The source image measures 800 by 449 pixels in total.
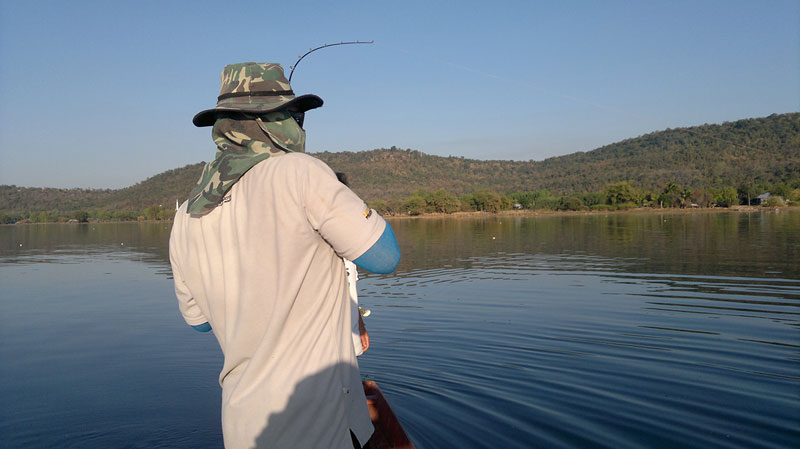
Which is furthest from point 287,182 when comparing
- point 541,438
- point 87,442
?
point 87,442

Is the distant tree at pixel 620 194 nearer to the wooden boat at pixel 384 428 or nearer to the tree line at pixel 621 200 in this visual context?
the tree line at pixel 621 200

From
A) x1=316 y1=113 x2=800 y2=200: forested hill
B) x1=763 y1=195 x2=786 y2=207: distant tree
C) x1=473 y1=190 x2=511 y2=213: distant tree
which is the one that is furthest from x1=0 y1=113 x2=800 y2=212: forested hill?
x1=473 y1=190 x2=511 y2=213: distant tree

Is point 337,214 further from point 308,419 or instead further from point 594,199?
point 594,199

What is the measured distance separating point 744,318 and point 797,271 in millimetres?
7914

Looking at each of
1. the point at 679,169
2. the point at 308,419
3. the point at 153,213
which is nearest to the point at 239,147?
the point at 308,419

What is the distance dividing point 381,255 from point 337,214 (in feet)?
0.68

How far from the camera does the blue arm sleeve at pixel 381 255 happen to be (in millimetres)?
1828

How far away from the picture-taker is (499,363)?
775 centimetres

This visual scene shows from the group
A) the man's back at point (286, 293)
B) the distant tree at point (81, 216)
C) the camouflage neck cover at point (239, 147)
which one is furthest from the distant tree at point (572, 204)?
the man's back at point (286, 293)

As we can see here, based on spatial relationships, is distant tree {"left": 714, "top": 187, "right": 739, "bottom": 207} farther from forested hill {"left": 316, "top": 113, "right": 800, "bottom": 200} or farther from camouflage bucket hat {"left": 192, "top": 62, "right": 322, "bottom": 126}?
camouflage bucket hat {"left": 192, "top": 62, "right": 322, "bottom": 126}

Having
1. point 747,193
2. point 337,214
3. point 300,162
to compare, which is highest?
point 747,193

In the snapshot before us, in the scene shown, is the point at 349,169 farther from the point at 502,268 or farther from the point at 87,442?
the point at 87,442

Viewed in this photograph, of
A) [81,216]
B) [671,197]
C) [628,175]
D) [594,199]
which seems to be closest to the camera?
[671,197]

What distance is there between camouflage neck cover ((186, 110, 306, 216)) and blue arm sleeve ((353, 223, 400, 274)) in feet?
1.62
